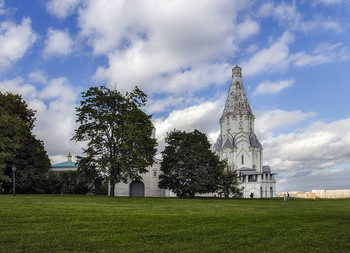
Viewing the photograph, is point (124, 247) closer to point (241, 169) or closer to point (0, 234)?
point (0, 234)

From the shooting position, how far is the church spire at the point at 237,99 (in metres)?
85.3

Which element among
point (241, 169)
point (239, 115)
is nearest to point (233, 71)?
point (239, 115)

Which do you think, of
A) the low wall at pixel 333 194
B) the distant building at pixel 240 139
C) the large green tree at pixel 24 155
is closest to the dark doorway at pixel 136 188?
the large green tree at pixel 24 155

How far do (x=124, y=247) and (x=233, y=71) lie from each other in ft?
282

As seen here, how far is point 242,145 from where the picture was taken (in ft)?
277

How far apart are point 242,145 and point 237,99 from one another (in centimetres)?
1327

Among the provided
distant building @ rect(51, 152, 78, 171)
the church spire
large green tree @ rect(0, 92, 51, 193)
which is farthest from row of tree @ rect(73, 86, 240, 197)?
the church spire

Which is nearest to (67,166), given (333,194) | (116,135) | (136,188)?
(136,188)

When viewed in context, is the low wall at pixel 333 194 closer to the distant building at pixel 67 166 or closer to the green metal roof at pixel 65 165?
the distant building at pixel 67 166

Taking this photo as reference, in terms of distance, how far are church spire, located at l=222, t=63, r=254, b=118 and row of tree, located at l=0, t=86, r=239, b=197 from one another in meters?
41.0

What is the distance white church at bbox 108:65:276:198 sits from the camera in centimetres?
7856

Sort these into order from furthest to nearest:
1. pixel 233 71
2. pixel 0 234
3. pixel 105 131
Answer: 1. pixel 233 71
2. pixel 105 131
3. pixel 0 234

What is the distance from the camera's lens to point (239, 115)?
84.8 m

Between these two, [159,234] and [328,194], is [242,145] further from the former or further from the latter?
[159,234]
